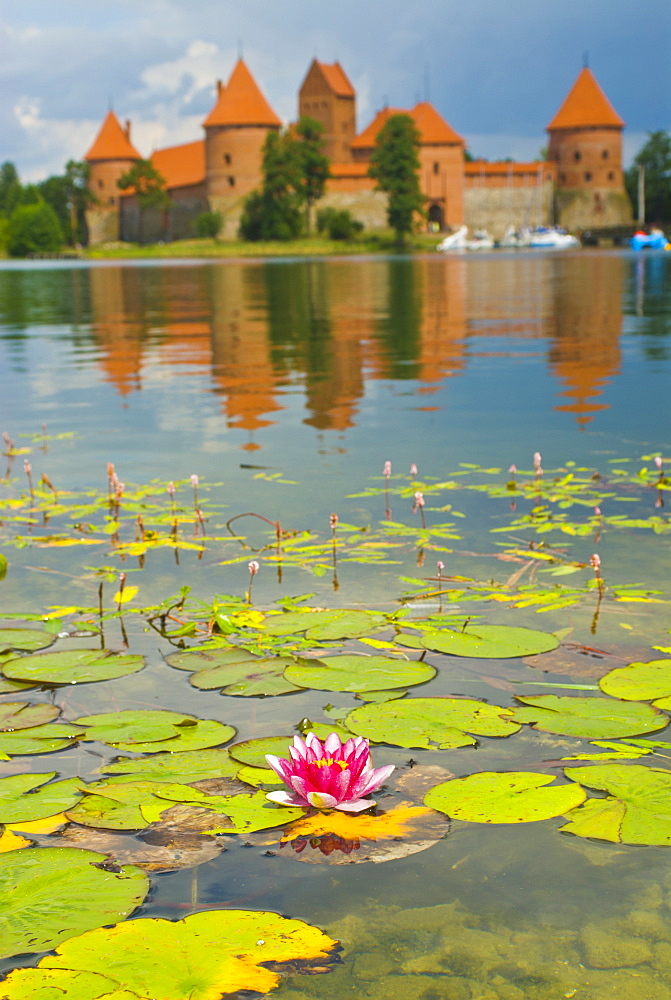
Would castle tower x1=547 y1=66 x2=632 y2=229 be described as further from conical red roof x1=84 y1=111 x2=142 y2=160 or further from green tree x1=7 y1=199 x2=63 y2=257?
green tree x1=7 y1=199 x2=63 y2=257

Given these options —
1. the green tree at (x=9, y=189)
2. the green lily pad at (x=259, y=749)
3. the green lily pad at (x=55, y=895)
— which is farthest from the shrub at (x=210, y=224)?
the green lily pad at (x=55, y=895)

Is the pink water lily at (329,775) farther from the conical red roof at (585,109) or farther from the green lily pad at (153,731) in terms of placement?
the conical red roof at (585,109)

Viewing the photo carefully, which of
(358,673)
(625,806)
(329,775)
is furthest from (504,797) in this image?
(358,673)

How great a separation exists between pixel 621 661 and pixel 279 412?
465 centimetres

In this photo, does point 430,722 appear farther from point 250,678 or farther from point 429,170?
point 429,170

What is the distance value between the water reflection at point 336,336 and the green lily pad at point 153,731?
3.67m

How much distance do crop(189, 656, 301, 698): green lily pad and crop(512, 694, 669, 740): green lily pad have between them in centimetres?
55

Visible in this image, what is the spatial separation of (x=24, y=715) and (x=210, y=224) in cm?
7806

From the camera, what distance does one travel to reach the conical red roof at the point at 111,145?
293 ft

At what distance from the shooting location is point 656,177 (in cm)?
8581

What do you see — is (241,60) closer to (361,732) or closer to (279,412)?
(279,412)

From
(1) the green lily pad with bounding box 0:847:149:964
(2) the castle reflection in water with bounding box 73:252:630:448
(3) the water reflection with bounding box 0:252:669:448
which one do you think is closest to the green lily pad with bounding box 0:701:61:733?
(1) the green lily pad with bounding box 0:847:149:964

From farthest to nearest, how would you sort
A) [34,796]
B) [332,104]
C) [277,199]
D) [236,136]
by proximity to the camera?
[332,104]
[236,136]
[277,199]
[34,796]

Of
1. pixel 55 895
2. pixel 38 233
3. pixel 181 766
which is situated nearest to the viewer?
pixel 55 895
